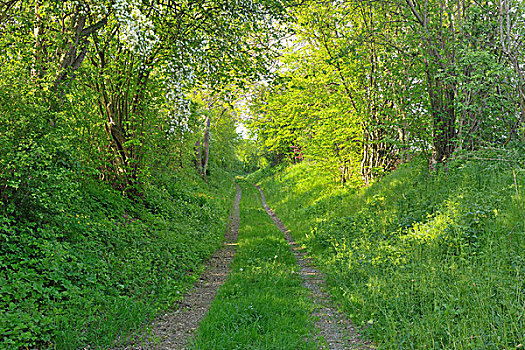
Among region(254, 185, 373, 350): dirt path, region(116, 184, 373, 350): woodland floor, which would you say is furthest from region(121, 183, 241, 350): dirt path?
region(254, 185, 373, 350): dirt path

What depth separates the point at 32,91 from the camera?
4.91 meters

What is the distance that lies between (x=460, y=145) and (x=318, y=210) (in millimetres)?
6202

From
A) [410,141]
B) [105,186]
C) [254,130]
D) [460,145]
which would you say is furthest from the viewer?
[254,130]

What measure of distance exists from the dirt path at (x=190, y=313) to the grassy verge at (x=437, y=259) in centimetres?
239

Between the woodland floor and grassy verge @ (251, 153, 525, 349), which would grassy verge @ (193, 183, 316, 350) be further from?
grassy verge @ (251, 153, 525, 349)

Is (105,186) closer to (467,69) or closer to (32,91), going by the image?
(32,91)

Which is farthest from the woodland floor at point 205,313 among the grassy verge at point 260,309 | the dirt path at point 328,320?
the grassy verge at point 260,309

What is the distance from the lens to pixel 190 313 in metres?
5.17

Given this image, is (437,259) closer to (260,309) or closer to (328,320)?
(328,320)

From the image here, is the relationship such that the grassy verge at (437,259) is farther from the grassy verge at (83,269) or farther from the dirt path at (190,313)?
the grassy verge at (83,269)

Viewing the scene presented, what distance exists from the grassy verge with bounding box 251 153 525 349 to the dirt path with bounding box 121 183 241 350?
2.39 metres

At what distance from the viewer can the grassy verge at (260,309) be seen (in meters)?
4.11

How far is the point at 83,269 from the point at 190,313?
1.88m

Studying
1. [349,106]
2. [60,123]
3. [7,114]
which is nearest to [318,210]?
[349,106]
